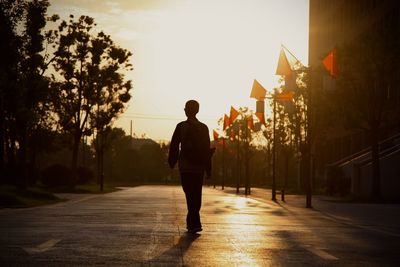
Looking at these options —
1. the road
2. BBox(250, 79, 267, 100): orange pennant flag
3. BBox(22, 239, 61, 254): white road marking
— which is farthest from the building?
BBox(22, 239, 61, 254): white road marking

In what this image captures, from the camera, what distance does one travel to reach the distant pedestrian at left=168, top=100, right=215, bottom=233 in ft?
38.5

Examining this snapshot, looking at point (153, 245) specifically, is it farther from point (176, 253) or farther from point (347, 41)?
point (347, 41)

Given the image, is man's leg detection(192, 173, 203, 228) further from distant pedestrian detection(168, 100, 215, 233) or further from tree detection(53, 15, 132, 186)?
tree detection(53, 15, 132, 186)

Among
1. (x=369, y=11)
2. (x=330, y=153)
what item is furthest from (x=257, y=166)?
(x=369, y=11)

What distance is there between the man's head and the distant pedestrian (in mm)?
196

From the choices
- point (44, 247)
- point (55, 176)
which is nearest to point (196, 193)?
point (44, 247)

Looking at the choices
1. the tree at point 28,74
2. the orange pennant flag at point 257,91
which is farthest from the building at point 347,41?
the tree at point 28,74

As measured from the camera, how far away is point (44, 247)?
9281mm

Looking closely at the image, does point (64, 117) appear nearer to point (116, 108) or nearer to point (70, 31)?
point (116, 108)

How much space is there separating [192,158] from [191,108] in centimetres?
92

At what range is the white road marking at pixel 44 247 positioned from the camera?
8.81 metres

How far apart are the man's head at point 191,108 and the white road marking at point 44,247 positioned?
124 inches

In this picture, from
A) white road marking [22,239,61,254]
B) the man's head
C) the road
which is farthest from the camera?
the man's head

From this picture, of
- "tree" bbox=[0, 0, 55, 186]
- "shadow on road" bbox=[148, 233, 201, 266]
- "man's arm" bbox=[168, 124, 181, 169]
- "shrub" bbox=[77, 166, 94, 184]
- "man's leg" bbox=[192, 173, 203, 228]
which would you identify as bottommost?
"shadow on road" bbox=[148, 233, 201, 266]
